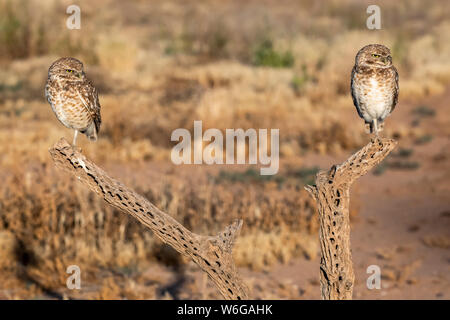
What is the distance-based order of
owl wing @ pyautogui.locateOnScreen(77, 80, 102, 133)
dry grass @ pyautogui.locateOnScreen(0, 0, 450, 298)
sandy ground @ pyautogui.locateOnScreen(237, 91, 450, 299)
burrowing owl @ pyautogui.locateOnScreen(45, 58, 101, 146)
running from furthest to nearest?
dry grass @ pyautogui.locateOnScreen(0, 0, 450, 298) < sandy ground @ pyautogui.locateOnScreen(237, 91, 450, 299) < owl wing @ pyautogui.locateOnScreen(77, 80, 102, 133) < burrowing owl @ pyautogui.locateOnScreen(45, 58, 101, 146)

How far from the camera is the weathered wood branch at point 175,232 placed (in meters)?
4.41

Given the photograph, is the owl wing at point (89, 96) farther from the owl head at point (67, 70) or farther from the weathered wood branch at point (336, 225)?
the weathered wood branch at point (336, 225)

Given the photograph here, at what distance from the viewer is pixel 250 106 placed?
15414mm

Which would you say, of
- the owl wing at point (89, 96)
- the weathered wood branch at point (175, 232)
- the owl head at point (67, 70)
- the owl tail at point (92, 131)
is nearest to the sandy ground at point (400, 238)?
the owl tail at point (92, 131)

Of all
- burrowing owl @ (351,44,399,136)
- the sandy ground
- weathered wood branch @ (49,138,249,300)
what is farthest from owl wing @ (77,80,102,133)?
the sandy ground

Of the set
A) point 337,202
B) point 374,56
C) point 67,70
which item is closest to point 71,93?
point 67,70

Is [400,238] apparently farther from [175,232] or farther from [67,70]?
[67,70]

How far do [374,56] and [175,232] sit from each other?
175 centimetres

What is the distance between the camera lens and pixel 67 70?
4.61 m

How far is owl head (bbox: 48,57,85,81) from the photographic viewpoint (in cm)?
449

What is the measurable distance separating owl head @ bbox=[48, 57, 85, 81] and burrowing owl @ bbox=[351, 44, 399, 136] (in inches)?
74.2

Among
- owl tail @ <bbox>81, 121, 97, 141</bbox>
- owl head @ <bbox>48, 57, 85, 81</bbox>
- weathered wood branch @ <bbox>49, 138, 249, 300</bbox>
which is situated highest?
owl head @ <bbox>48, 57, 85, 81</bbox>

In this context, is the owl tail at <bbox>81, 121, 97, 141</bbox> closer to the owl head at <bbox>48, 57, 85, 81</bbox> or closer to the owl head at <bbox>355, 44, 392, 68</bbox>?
the owl head at <bbox>48, 57, 85, 81</bbox>

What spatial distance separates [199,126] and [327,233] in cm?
998
